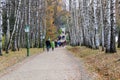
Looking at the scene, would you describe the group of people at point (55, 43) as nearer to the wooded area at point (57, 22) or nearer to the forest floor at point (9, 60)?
the wooded area at point (57, 22)

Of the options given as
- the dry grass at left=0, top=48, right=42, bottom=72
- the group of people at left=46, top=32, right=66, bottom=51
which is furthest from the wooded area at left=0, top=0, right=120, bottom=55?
the group of people at left=46, top=32, right=66, bottom=51

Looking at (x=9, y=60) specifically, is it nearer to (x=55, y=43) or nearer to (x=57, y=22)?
(x=55, y=43)

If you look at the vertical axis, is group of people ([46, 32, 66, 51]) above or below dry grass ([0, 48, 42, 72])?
below

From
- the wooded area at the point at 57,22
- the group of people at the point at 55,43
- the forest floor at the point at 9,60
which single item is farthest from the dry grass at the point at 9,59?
the group of people at the point at 55,43

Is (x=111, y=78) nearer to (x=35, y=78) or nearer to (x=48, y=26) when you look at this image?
(x=35, y=78)

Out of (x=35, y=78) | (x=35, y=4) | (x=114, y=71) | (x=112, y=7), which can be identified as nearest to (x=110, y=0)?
(x=112, y=7)

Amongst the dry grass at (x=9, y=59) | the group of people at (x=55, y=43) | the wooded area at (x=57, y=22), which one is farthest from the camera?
the group of people at (x=55, y=43)

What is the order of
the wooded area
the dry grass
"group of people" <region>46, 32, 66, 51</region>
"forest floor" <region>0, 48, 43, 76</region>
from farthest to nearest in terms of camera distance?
"group of people" <region>46, 32, 66, 51</region> < the wooded area < the dry grass < "forest floor" <region>0, 48, 43, 76</region>

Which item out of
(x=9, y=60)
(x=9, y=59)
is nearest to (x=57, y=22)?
(x=9, y=59)

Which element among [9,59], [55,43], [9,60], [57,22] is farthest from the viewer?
[57,22]

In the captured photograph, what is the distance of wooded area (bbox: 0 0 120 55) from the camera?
2526cm

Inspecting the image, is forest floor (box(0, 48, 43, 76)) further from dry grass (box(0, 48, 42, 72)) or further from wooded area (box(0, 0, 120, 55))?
wooded area (box(0, 0, 120, 55))

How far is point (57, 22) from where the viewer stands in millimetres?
102500

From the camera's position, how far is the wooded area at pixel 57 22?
25256mm
